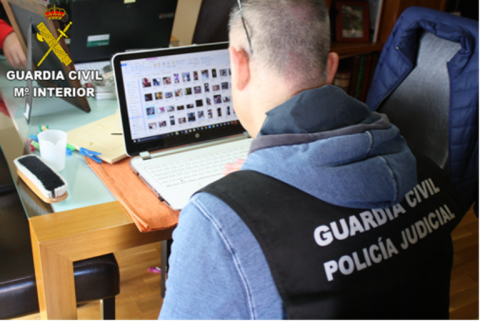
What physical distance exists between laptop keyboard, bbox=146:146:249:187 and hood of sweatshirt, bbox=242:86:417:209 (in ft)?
1.29

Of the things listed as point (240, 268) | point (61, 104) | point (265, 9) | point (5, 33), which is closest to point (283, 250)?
point (240, 268)

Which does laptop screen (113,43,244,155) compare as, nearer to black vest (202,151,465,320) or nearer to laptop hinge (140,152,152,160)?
laptop hinge (140,152,152,160)

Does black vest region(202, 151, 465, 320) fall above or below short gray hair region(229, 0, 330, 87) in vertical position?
below

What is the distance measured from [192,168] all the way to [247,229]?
559 mm

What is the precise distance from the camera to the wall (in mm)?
2609

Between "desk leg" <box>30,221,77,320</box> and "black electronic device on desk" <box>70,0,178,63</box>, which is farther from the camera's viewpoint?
"black electronic device on desk" <box>70,0,178,63</box>

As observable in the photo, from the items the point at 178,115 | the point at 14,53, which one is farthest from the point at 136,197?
the point at 14,53

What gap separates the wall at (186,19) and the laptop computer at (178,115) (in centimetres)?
145

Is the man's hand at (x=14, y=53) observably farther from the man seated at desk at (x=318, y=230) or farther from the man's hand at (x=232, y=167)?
the man seated at desk at (x=318, y=230)

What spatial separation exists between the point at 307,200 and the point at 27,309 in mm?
817

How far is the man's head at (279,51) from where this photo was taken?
0.78 meters

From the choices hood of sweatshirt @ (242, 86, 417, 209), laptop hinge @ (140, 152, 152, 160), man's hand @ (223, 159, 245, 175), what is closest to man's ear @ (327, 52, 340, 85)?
hood of sweatshirt @ (242, 86, 417, 209)

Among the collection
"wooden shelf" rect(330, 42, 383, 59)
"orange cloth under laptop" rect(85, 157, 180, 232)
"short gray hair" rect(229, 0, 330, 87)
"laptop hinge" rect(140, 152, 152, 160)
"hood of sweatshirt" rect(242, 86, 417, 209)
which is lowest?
"orange cloth under laptop" rect(85, 157, 180, 232)

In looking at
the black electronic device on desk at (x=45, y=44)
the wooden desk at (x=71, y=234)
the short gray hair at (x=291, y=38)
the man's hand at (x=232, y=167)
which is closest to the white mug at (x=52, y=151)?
the wooden desk at (x=71, y=234)
